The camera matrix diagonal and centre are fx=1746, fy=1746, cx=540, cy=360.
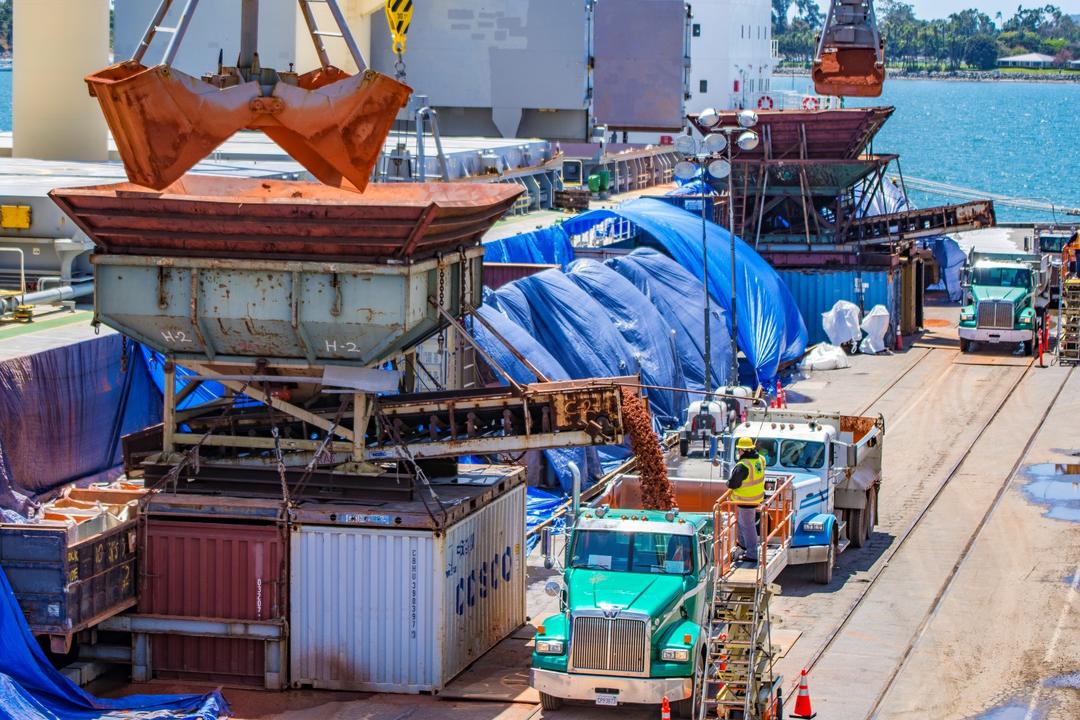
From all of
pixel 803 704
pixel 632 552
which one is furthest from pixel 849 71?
pixel 803 704

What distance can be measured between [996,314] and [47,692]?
3653 cm

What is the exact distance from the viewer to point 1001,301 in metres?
50.4

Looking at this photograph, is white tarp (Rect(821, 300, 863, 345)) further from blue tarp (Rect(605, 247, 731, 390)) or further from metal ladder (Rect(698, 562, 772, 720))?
metal ladder (Rect(698, 562, 772, 720))

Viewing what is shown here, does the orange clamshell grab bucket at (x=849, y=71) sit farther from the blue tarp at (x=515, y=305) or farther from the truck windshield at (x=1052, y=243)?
the truck windshield at (x=1052, y=243)

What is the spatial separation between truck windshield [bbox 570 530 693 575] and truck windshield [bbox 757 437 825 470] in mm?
6751

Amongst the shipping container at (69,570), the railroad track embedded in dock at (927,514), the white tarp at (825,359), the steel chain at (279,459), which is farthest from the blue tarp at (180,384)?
the white tarp at (825,359)

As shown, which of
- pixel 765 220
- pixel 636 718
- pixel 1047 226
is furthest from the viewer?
pixel 1047 226

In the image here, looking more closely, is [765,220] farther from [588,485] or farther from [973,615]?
[973,615]

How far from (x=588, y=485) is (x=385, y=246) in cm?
1221

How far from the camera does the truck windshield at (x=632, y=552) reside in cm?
2075

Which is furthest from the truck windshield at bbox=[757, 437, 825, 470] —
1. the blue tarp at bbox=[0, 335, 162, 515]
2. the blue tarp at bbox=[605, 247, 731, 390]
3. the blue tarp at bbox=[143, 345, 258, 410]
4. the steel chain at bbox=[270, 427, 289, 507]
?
the blue tarp at bbox=[605, 247, 731, 390]

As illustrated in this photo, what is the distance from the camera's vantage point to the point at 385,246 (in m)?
21.0

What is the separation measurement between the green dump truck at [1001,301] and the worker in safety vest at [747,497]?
2949cm

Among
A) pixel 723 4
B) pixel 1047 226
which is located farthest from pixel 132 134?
pixel 723 4
